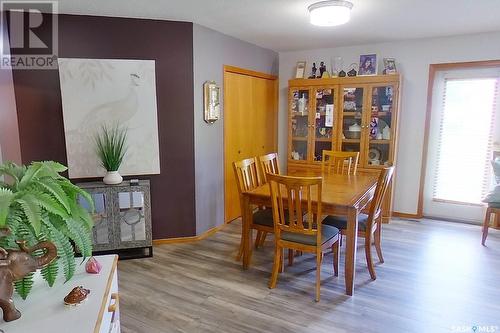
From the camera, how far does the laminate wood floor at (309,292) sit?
2164 millimetres

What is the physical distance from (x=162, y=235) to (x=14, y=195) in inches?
98.7

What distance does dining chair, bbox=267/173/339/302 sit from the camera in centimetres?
234

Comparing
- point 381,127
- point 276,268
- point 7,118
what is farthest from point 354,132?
point 7,118

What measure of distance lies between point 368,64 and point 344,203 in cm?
252

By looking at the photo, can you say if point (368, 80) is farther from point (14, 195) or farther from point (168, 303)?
point (14, 195)

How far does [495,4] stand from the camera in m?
2.73

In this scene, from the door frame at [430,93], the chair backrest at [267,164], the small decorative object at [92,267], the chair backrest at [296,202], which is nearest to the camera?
the small decorative object at [92,267]

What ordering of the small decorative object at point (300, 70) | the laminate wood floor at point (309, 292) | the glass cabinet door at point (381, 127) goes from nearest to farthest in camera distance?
the laminate wood floor at point (309, 292), the glass cabinet door at point (381, 127), the small decorative object at point (300, 70)

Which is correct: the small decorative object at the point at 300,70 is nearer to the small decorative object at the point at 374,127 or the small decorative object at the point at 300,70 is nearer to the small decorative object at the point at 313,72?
the small decorative object at the point at 313,72

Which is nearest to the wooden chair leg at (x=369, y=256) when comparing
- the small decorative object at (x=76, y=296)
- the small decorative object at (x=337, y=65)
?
the small decorative object at (x=76, y=296)

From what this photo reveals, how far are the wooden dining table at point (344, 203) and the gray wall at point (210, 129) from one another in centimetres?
93

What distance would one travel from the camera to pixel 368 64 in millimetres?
4195

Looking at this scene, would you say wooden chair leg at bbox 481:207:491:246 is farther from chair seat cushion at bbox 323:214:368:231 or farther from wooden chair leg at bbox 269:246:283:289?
wooden chair leg at bbox 269:246:283:289

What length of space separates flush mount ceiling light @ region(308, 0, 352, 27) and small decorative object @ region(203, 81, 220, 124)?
1.29 meters
